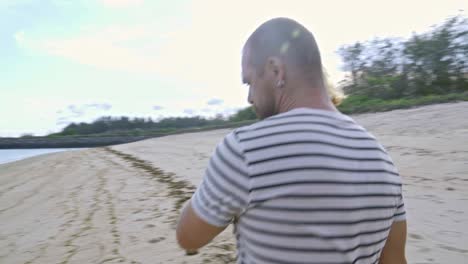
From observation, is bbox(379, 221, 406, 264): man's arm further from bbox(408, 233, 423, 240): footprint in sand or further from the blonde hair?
bbox(408, 233, 423, 240): footprint in sand

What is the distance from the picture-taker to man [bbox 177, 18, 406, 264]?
0.89 m

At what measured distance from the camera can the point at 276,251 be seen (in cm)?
93

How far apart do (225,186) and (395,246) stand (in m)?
0.51

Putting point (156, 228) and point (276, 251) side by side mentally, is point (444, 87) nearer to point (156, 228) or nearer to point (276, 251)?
point (156, 228)

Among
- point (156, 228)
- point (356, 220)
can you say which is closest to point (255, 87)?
point (356, 220)

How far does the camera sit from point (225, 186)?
2.97 ft

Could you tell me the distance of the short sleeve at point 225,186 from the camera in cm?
89

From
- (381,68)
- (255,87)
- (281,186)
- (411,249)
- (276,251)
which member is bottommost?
(411,249)

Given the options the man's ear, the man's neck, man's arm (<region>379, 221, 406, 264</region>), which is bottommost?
man's arm (<region>379, 221, 406, 264</region>)

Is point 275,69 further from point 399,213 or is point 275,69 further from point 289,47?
point 399,213

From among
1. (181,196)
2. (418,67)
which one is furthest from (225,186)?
(418,67)

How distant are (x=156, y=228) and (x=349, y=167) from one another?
233 centimetres

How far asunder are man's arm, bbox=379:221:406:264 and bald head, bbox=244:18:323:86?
42cm

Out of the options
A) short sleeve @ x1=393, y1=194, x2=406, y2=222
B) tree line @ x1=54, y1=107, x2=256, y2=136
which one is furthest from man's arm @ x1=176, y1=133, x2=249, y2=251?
tree line @ x1=54, y1=107, x2=256, y2=136
